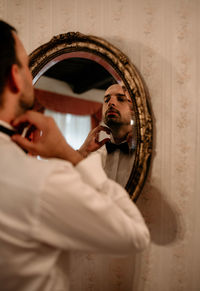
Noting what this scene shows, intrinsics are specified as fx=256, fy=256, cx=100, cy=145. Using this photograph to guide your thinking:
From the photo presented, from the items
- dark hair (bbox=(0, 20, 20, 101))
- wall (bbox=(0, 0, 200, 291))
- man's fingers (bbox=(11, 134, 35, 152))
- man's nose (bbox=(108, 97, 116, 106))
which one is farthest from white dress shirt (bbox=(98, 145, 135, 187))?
dark hair (bbox=(0, 20, 20, 101))

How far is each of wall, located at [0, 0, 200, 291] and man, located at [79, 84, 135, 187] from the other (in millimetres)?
113

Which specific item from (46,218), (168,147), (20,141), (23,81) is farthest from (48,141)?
(168,147)

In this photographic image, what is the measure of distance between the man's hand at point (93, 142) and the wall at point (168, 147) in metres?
0.25

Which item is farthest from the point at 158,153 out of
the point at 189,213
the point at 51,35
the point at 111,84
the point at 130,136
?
the point at 51,35

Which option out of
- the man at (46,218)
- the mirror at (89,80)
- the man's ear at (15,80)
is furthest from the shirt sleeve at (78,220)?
the mirror at (89,80)

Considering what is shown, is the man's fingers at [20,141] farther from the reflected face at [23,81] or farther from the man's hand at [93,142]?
the man's hand at [93,142]

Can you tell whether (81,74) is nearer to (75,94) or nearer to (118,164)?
(75,94)

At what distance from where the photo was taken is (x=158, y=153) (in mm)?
1184

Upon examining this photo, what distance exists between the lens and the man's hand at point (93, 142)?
1263 mm

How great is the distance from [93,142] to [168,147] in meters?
0.37

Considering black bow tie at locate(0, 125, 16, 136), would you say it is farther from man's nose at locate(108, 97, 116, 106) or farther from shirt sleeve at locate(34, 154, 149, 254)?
man's nose at locate(108, 97, 116, 106)

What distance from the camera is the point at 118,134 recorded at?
1211mm

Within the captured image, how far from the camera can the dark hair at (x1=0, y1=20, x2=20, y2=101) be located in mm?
789

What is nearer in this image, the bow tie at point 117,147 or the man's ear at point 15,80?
the man's ear at point 15,80
